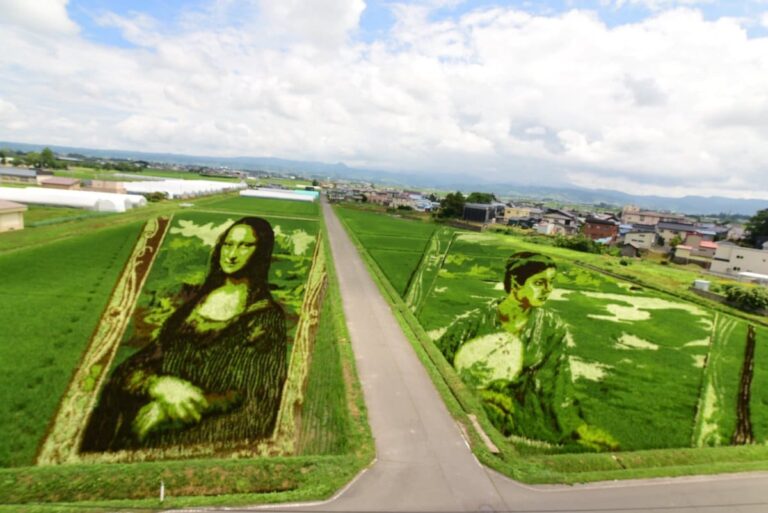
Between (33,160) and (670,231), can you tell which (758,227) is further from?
(33,160)

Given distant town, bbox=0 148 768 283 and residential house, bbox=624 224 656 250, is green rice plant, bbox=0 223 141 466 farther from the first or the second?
residential house, bbox=624 224 656 250

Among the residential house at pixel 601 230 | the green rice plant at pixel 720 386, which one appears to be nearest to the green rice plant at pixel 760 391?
the green rice plant at pixel 720 386

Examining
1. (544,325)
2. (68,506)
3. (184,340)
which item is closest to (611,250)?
(544,325)

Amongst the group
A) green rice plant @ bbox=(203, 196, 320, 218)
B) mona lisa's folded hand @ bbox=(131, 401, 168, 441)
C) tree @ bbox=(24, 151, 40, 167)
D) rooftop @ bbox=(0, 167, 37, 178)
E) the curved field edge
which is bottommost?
the curved field edge

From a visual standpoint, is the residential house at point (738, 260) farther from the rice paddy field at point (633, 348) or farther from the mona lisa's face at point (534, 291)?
the mona lisa's face at point (534, 291)

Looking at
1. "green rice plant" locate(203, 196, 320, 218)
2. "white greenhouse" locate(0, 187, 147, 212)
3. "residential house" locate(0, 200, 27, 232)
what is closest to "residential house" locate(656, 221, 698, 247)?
"green rice plant" locate(203, 196, 320, 218)
